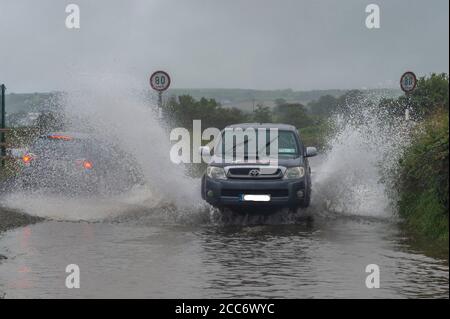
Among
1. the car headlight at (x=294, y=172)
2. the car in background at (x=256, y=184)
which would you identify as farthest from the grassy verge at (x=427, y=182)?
the car headlight at (x=294, y=172)

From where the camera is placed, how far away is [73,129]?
2453 centimetres

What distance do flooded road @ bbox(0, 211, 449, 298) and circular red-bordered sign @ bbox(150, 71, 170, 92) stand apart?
39.7ft

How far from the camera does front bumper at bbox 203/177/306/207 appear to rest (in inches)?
659

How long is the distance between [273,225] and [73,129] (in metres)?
9.52

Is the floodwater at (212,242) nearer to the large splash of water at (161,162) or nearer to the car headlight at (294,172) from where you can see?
the large splash of water at (161,162)

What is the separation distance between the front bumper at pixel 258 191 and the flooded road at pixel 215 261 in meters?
0.50

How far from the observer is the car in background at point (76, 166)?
2088 centimetres

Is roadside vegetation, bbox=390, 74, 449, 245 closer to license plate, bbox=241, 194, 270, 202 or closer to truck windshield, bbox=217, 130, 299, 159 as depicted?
truck windshield, bbox=217, 130, 299, 159

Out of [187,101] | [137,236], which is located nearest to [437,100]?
[137,236]

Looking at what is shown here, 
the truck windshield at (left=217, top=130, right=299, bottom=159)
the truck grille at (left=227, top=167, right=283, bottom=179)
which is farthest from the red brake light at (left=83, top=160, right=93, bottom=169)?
the truck grille at (left=227, top=167, right=283, bottom=179)

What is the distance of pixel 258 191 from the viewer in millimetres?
16734
